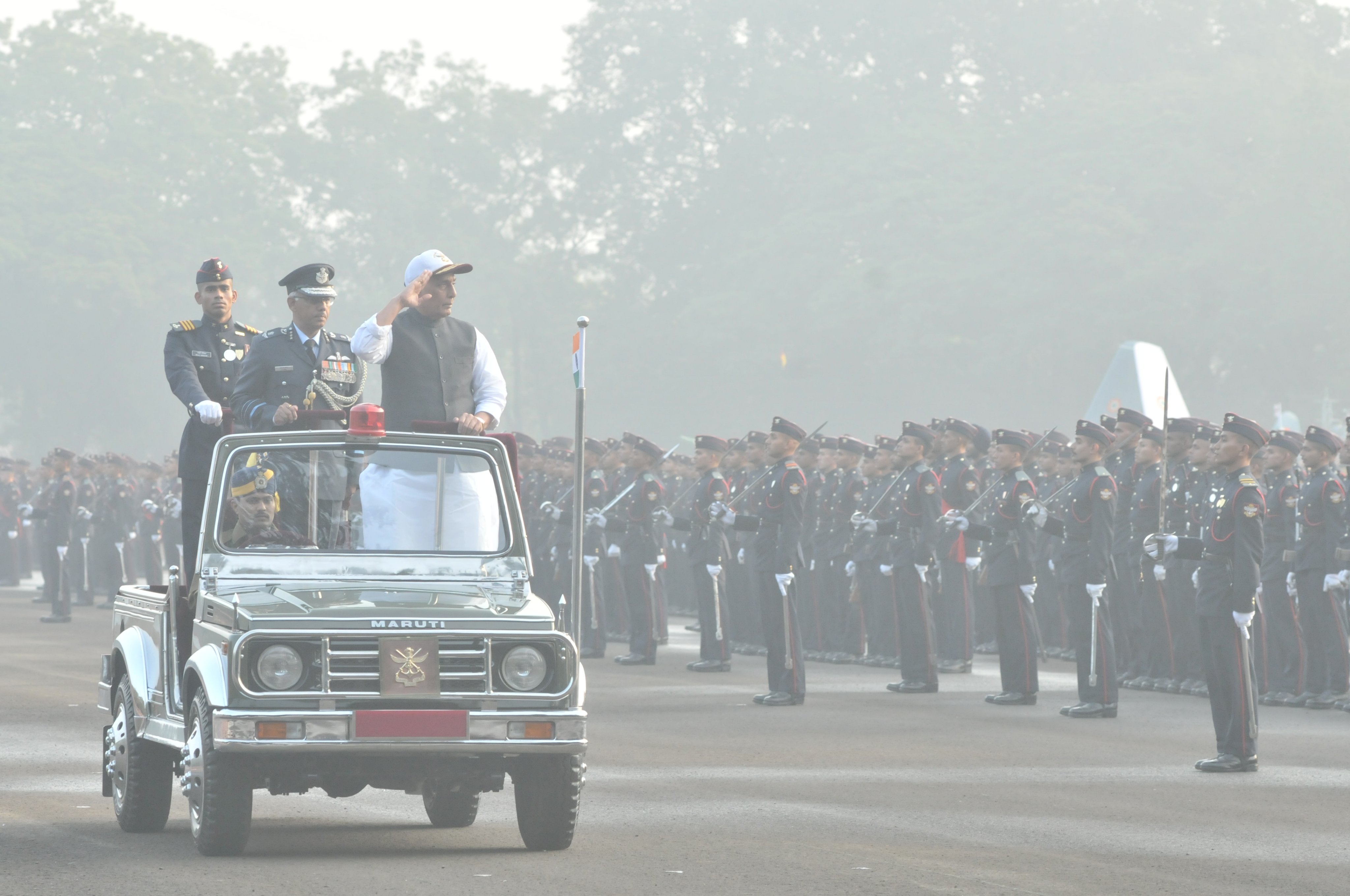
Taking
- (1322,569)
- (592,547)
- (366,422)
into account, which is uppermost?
(366,422)

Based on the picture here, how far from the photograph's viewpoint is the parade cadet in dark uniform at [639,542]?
20922 mm

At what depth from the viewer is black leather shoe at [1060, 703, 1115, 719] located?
15.4m

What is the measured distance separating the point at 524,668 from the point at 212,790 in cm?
124

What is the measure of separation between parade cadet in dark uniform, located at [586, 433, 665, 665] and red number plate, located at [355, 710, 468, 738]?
42.1 feet

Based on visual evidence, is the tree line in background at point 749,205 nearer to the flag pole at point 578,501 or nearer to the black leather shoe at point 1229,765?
the black leather shoe at point 1229,765

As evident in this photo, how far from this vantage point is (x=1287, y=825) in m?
10.0

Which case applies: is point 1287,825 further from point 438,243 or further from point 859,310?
point 438,243

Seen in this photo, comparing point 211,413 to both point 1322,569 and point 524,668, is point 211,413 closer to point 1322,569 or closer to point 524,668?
point 524,668


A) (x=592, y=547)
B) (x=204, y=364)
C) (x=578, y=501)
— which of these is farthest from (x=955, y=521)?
(x=204, y=364)

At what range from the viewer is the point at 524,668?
8.13 m

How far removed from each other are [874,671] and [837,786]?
9064 mm

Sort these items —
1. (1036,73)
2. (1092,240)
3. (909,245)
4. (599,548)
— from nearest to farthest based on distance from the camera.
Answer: (599,548) < (1092,240) < (909,245) < (1036,73)

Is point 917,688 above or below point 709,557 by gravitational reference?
below

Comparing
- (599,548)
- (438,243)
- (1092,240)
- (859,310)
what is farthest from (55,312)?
(599,548)
